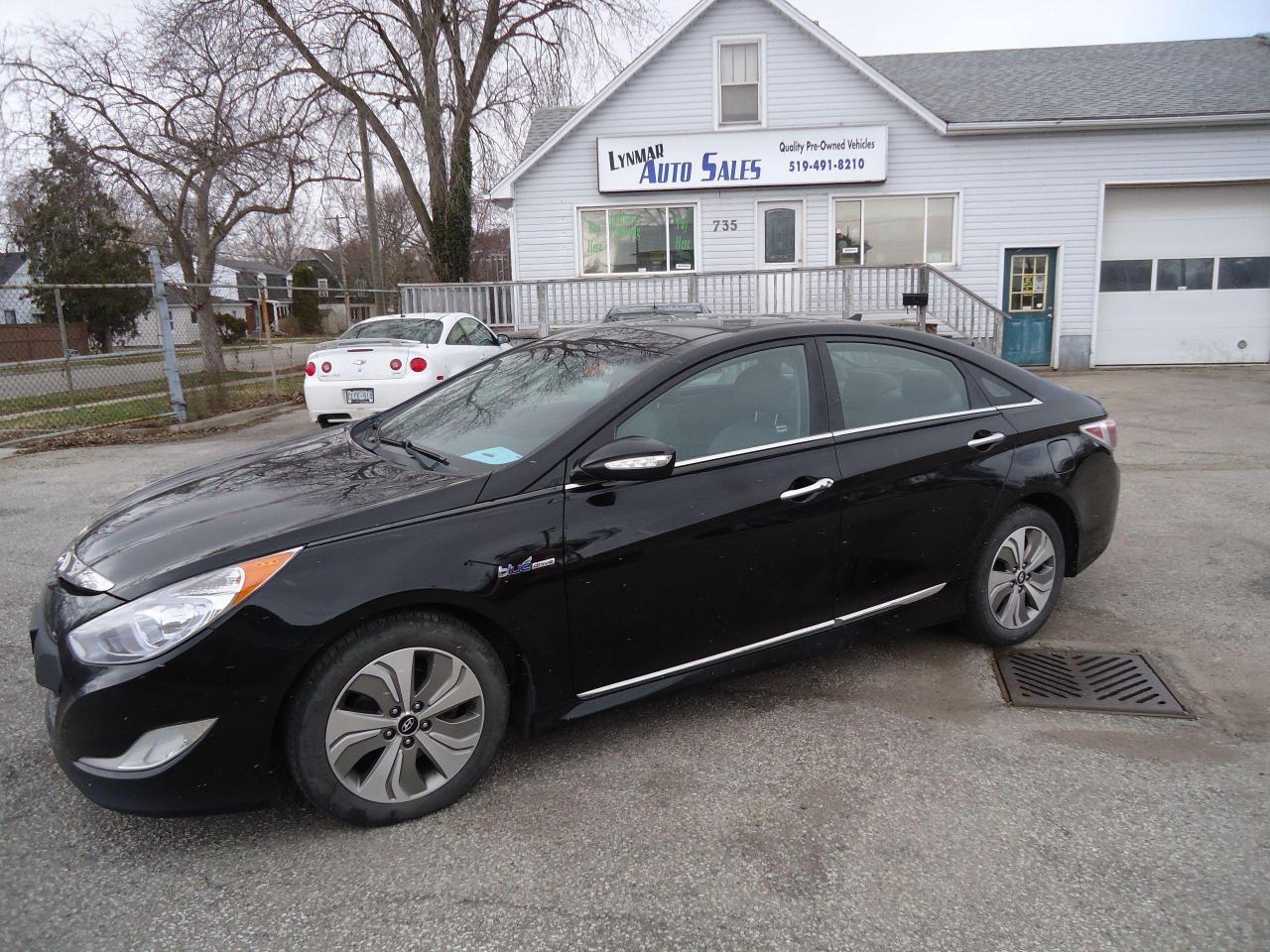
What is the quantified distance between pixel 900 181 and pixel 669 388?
15.3 metres

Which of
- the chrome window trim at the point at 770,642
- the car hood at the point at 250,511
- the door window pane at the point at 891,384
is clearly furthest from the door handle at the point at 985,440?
the car hood at the point at 250,511

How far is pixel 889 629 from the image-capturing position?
150 inches

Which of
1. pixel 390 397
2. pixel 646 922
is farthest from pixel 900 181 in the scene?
pixel 646 922

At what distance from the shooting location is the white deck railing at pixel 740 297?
15320mm

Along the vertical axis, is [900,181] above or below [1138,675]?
above

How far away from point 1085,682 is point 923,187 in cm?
1489

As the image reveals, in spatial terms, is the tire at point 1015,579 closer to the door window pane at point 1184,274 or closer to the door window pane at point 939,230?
the door window pane at point 939,230

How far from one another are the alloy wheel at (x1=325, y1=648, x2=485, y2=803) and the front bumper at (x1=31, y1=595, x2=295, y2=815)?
0.73 feet

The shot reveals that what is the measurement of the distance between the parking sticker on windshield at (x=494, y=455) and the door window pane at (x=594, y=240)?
14.8m

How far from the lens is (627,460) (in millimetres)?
3025

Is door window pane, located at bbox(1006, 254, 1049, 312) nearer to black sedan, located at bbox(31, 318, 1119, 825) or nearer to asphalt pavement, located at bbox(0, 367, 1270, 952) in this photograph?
black sedan, located at bbox(31, 318, 1119, 825)

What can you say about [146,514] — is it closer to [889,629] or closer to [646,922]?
[646,922]

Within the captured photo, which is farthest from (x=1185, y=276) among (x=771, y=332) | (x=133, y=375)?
(x=133, y=375)

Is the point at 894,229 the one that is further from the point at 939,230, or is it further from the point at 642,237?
the point at 642,237
